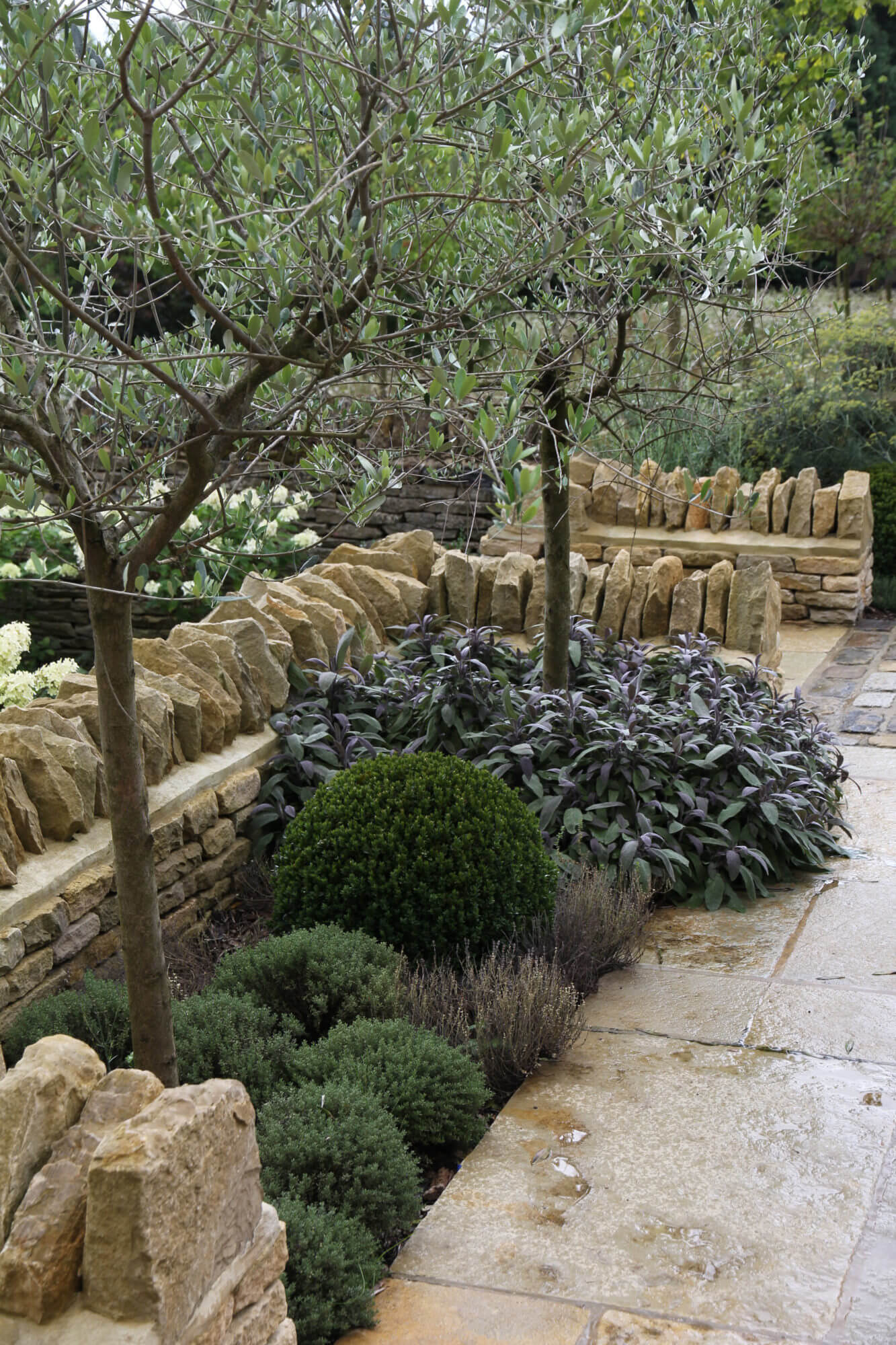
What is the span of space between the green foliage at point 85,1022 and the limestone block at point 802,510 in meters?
7.44

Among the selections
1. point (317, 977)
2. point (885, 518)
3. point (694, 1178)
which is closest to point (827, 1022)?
point (694, 1178)

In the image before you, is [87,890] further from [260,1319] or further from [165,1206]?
[165,1206]

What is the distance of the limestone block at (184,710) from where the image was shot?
467cm

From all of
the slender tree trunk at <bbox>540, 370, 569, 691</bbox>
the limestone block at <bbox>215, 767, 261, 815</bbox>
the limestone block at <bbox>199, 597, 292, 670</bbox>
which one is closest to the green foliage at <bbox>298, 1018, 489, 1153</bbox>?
the limestone block at <bbox>215, 767, 261, 815</bbox>

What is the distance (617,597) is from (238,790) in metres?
3.01

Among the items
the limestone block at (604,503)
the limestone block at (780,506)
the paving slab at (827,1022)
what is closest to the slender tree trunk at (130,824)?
the paving slab at (827,1022)

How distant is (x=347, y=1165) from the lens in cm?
284

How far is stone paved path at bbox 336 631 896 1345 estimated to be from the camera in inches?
102

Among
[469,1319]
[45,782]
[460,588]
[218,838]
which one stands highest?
[460,588]

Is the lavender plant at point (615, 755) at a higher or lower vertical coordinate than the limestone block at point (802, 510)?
lower

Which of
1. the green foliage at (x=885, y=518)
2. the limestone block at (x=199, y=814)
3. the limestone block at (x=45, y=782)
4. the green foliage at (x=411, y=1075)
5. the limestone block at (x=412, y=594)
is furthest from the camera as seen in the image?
the green foliage at (x=885, y=518)

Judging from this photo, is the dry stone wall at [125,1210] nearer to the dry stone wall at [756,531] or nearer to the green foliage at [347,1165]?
the green foliage at [347,1165]

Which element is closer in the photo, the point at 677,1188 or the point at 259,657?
the point at 677,1188

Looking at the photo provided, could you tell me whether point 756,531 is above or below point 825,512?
below
